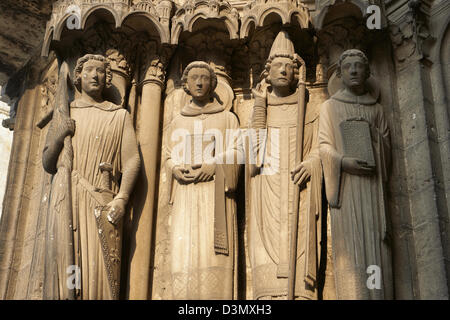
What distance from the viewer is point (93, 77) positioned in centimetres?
782

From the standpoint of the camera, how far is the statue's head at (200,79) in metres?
7.85

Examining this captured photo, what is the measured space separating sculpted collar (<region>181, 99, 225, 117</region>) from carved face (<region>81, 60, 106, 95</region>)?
838mm

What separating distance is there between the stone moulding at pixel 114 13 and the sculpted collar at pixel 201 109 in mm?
814

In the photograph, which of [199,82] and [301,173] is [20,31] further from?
[301,173]

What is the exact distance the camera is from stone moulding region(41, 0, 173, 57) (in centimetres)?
820

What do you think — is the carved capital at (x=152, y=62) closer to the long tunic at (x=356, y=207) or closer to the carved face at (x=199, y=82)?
the carved face at (x=199, y=82)

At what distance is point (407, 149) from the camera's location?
7.57 meters

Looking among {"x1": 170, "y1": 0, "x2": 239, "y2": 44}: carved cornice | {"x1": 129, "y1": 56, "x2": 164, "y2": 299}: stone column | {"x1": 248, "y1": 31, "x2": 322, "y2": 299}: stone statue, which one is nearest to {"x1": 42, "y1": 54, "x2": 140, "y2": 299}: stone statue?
{"x1": 129, "y1": 56, "x2": 164, "y2": 299}: stone column

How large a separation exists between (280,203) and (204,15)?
2177 millimetres

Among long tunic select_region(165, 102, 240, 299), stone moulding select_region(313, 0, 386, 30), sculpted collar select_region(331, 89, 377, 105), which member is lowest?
long tunic select_region(165, 102, 240, 299)

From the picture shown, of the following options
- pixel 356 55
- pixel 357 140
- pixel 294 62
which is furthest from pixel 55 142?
pixel 356 55

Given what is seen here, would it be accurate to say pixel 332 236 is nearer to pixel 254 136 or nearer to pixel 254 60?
pixel 254 136

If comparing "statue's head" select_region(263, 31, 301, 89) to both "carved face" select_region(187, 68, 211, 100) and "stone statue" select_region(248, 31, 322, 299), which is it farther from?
"carved face" select_region(187, 68, 211, 100)
